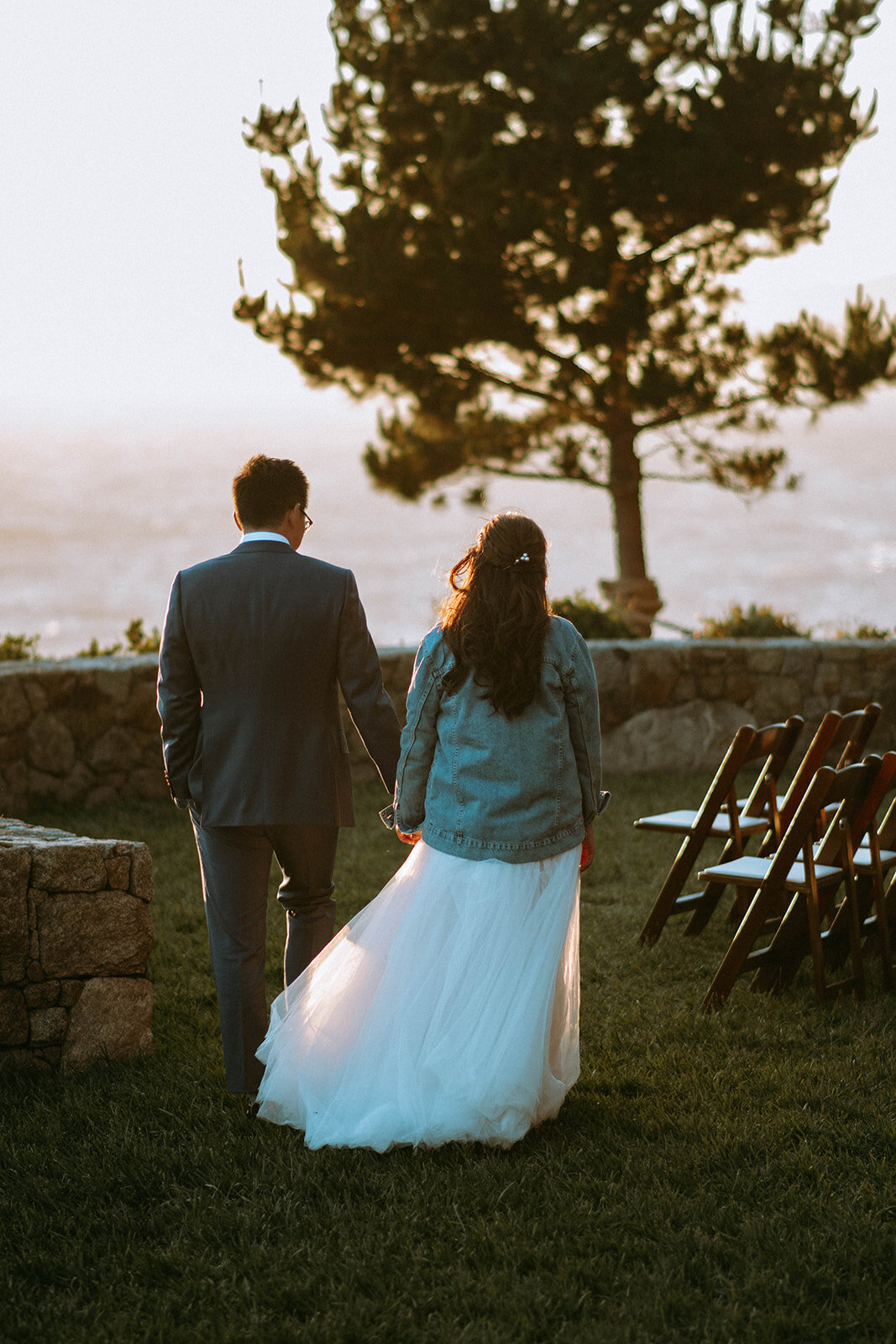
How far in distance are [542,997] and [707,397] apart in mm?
11634

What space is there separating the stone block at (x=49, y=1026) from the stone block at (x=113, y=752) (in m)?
4.73

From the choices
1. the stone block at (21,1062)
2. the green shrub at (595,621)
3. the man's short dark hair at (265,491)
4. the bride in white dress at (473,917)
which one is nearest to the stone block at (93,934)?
the stone block at (21,1062)

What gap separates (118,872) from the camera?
4035 mm

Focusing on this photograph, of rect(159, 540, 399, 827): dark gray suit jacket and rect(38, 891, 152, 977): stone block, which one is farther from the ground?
Answer: rect(159, 540, 399, 827): dark gray suit jacket

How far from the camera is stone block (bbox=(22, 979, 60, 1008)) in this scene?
12.9ft

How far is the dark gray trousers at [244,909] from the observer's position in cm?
366

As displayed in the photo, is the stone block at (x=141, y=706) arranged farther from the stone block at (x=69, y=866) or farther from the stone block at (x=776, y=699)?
the stone block at (x=776, y=699)

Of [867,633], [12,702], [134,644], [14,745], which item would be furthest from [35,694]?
[867,633]

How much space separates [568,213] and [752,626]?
4.89 meters

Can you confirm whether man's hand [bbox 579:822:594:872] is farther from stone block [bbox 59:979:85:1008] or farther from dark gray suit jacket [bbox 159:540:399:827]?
stone block [bbox 59:979:85:1008]

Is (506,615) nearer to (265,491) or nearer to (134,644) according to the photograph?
(265,491)

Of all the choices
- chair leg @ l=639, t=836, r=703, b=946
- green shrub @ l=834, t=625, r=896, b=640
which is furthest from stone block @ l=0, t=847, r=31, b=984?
green shrub @ l=834, t=625, r=896, b=640

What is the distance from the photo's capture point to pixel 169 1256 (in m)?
2.80

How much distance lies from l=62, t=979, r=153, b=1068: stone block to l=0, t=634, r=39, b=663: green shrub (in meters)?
5.88
